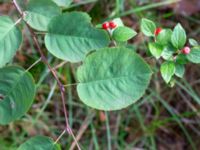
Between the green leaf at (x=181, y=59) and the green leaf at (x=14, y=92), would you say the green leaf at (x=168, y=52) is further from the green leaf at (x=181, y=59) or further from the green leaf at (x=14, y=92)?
the green leaf at (x=14, y=92)

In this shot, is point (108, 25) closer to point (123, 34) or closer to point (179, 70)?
point (123, 34)

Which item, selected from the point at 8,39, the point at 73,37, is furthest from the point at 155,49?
the point at 8,39

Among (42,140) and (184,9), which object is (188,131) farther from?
(42,140)

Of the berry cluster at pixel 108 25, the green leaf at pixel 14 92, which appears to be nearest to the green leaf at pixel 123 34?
the berry cluster at pixel 108 25

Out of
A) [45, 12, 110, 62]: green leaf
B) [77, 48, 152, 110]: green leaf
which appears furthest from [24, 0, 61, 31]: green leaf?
[77, 48, 152, 110]: green leaf

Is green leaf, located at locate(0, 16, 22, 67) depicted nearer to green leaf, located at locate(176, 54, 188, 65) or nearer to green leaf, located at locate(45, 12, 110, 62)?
green leaf, located at locate(45, 12, 110, 62)

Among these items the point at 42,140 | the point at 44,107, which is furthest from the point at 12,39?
the point at 44,107

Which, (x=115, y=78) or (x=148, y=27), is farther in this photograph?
(x=148, y=27)
